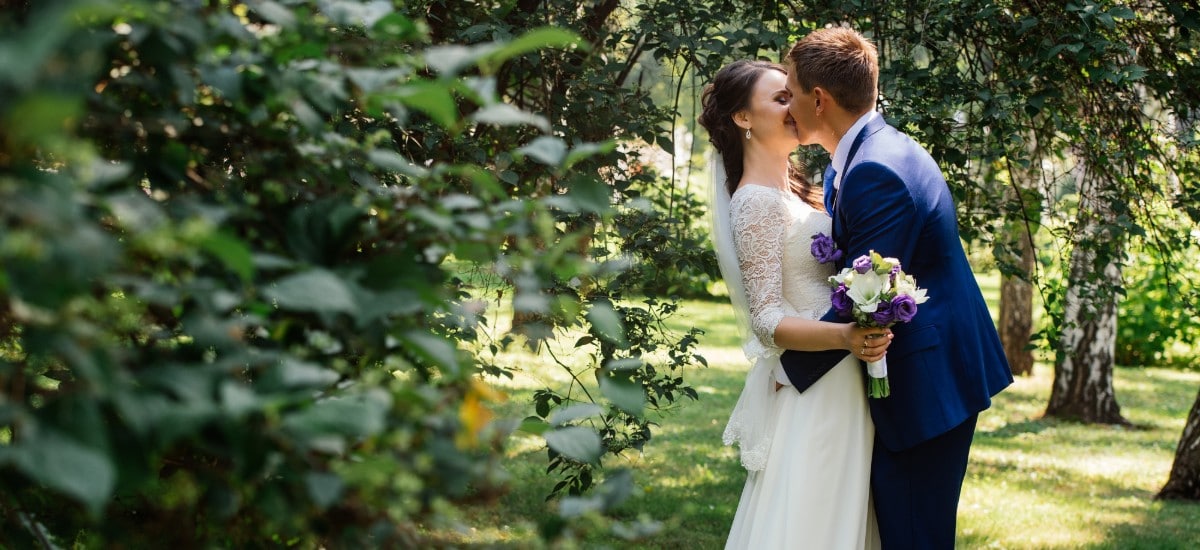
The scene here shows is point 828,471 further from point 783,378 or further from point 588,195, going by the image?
point 588,195

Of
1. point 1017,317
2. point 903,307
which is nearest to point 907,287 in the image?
point 903,307

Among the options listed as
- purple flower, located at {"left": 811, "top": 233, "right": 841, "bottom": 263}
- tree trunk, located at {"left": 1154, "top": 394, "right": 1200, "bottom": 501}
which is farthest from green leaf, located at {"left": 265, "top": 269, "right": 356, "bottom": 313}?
tree trunk, located at {"left": 1154, "top": 394, "right": 1200, "bottom": 501}

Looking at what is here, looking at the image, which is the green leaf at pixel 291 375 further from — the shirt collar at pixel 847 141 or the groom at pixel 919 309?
the shirt collar at pixel 847 141

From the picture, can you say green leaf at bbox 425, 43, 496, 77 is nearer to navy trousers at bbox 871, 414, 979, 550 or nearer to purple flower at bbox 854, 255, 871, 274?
purple flower at bbox 854, 255, 871, 274

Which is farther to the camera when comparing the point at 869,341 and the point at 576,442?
the point at 869,341

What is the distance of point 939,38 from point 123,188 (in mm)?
3572

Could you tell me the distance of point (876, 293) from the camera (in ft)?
8.90

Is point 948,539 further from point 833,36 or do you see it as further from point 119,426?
point 119,426

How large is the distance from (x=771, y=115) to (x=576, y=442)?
251cm

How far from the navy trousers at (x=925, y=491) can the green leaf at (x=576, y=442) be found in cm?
212

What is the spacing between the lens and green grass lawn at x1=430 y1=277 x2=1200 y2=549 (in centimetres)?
527

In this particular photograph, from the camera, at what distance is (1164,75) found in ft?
12.9

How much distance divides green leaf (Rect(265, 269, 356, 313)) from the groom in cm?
221

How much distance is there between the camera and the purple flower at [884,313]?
2689mm
